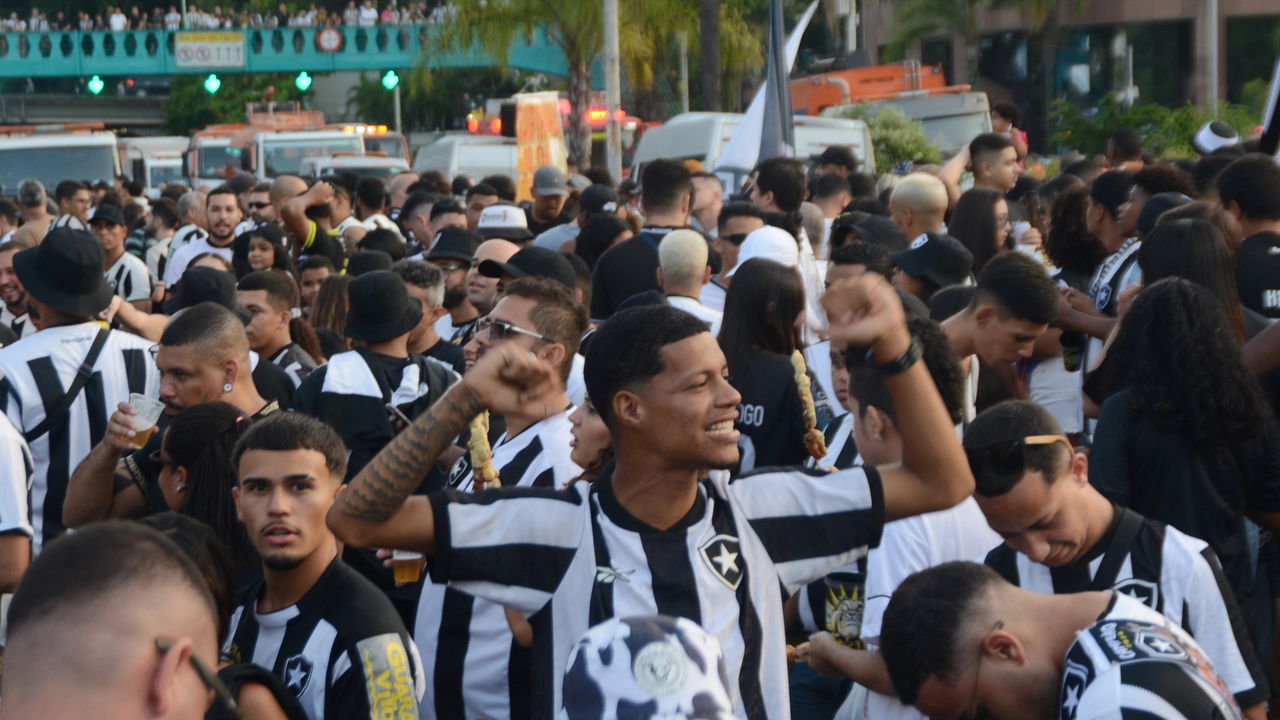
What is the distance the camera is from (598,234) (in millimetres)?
9258

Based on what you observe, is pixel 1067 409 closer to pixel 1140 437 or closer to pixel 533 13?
pixel 1140 437

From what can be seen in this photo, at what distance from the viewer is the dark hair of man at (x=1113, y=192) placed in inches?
307

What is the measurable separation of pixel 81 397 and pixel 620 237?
13.0 ft

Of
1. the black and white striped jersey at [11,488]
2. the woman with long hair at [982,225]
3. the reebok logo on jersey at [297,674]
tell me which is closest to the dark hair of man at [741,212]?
the woman with long hair at [982,225]

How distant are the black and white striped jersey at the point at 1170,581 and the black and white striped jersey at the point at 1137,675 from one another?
743mm

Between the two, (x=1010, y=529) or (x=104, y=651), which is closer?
(x=104, y=651)

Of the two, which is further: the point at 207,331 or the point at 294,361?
the point at 294,361

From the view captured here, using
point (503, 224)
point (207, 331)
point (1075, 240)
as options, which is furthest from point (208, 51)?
point (207, 331)

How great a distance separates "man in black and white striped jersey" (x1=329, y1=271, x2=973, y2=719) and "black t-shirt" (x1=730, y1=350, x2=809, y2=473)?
2.48m

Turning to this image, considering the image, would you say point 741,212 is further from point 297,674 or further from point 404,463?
point 404,463

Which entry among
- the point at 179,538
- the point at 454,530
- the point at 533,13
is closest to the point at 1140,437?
the point at 454,530

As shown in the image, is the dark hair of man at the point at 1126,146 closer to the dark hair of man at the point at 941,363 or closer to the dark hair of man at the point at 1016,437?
the dark hair of man at the point at 941,363

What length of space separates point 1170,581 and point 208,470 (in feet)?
9.07

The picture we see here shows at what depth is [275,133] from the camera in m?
27.0
